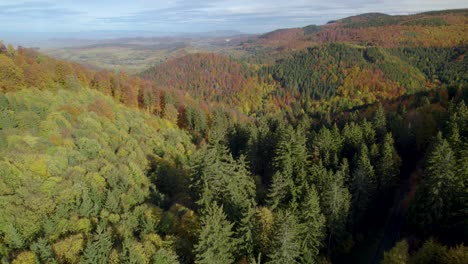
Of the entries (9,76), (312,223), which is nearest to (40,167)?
(9,76)

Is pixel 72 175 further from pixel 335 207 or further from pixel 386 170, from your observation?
pixel 386 170

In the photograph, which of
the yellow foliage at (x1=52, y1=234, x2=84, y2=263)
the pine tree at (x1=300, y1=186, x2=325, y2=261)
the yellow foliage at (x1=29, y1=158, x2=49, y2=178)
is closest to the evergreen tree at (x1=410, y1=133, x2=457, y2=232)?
the pine tree at (x1=300, y1=186, x2=325, y2=261)

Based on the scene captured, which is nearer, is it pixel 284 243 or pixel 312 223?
pixel 284 243

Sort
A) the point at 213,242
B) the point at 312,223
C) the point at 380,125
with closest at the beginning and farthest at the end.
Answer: the point at 213,242 < the point at 312,223 < the point at 380,125

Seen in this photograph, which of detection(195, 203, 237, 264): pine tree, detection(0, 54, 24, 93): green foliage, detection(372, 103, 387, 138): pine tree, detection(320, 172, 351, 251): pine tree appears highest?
detection(0, 54, 24, 93): green foliage

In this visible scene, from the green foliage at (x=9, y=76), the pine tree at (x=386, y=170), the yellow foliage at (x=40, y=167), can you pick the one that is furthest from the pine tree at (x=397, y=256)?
the green foliage at (x=9, y=76)

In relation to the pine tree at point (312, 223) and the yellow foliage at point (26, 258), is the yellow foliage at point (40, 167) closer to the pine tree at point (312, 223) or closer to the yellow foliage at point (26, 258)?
the yellow foliage at point (26, 258)

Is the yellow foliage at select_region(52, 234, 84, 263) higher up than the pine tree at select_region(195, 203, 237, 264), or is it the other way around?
the pine tree at select_region(195, 203, 237, 264)

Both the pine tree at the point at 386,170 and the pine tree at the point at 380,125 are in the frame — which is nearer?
the pine tree at the point at 386,170

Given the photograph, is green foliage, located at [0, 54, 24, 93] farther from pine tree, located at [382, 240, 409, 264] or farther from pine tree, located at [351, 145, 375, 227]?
pine tree, located at [382, 240, 409, 264]
